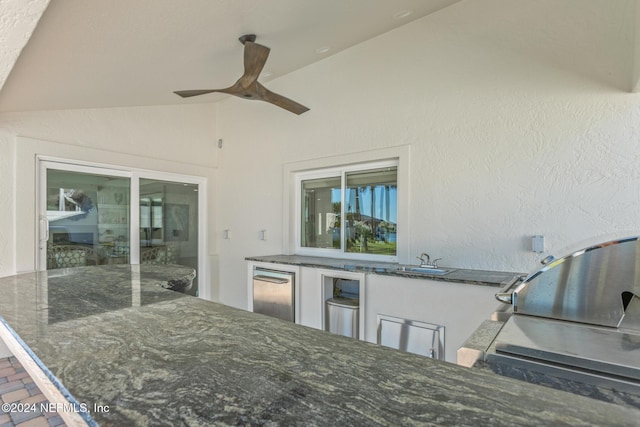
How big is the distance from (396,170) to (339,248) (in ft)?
3.69

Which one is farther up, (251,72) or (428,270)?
(251,72)

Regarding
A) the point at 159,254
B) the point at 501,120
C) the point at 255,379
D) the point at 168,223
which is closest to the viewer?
the point at 255,379

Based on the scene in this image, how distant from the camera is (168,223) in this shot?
4363 mm

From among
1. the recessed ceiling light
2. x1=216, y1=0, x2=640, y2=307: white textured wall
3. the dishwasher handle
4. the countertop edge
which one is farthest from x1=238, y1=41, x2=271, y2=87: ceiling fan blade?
the countertop edge

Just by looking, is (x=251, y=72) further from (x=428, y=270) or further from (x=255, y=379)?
(x=255, y=379)

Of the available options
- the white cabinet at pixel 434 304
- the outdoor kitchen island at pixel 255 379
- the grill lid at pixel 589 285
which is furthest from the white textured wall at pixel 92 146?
the grill lid at pixel 589 285

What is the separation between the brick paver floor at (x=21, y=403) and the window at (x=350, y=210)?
2.61m

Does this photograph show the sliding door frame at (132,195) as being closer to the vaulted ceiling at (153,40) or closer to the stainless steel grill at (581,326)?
the vaulted ceiling at (153,40)

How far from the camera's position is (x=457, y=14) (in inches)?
108

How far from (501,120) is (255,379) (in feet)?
9.06

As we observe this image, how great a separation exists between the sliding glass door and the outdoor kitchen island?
7.13 ft

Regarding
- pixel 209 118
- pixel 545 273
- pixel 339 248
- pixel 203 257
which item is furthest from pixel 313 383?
pixel 209 118

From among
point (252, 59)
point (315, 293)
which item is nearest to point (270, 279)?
point (315, 293)

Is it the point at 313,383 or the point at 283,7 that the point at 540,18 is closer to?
the point at 283,7
